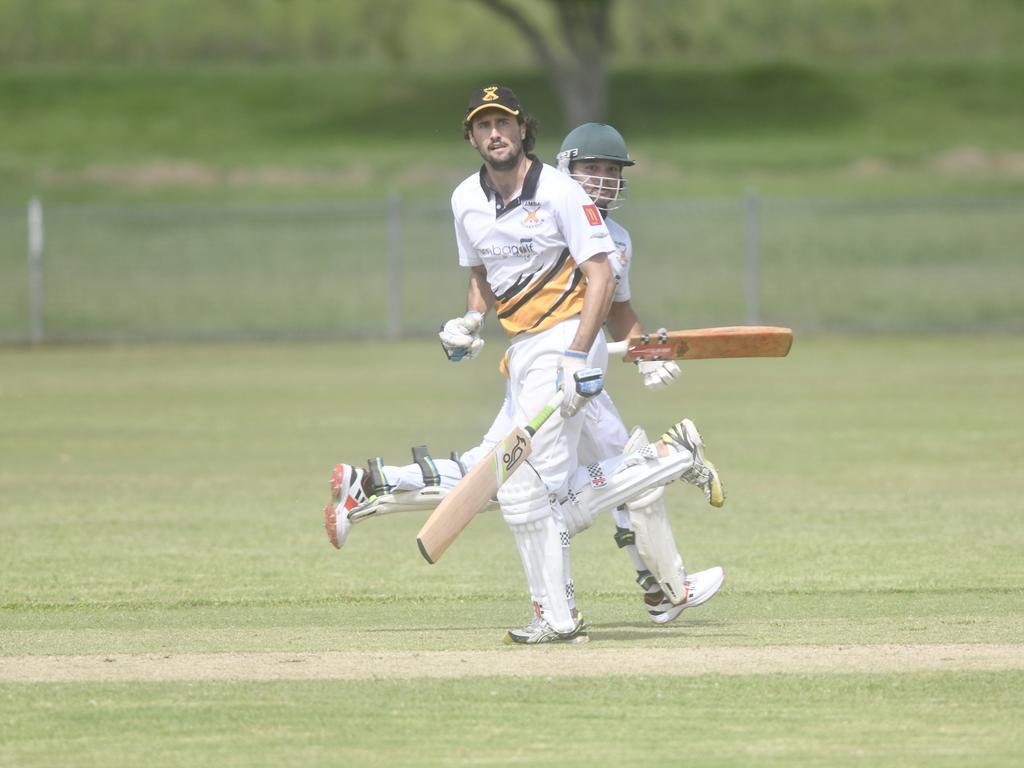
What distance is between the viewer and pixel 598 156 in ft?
24.6

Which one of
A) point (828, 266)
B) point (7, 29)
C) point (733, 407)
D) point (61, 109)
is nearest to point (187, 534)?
point (733, 407)

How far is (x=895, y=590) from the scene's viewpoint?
8328 millimetres

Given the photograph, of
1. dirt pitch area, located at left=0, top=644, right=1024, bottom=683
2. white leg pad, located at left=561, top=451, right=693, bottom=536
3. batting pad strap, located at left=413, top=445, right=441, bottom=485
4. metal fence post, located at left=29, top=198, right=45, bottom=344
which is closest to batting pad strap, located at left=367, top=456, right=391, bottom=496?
batting pad strap, located at left=413, top=445, right=441, bottom=485

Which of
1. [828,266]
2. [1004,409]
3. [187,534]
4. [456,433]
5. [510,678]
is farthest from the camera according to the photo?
[828,266]

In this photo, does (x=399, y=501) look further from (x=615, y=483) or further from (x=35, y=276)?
(x=35, y=276)

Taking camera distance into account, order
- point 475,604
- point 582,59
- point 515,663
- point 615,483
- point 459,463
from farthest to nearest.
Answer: point 582,59, point 475,604, point 459,463, point 615,483, point 515,663

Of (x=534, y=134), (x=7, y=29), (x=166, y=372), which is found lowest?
(x=166, y=372)

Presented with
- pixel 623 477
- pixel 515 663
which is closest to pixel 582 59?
pixel 623 477

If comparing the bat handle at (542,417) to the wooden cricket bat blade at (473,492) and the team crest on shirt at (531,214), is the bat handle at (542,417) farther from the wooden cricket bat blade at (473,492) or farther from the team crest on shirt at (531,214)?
the team crest on shirt at (531,214)

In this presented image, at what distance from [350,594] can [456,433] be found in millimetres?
6291

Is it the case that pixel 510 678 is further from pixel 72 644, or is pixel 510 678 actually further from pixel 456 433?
pixel 456 433

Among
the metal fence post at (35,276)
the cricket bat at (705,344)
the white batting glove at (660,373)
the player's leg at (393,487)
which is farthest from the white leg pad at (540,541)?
the metal fence post at (35,276)

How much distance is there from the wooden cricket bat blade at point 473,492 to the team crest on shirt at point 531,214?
78 centimetres

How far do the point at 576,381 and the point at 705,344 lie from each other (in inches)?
33.1
